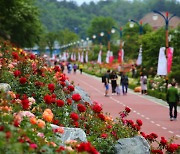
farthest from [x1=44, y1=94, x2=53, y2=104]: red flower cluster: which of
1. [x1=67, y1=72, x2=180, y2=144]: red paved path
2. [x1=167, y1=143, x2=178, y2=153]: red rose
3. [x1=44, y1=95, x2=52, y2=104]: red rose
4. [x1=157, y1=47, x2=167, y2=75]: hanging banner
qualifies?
[x1=157, y1=47, x2=167, y2=75]: hanging banner

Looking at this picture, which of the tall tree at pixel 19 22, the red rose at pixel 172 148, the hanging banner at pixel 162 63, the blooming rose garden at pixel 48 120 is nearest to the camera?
the blooming rose garden at pixel 48 120

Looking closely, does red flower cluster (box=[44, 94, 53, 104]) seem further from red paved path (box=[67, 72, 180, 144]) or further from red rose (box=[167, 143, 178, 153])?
red paved path (box=[67, 72, 180, 144])

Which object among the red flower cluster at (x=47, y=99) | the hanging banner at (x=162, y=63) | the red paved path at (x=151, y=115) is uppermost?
the red flower cluster at (x=47, y=99)

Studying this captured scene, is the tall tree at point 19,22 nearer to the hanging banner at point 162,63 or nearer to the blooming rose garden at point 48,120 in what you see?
the hanging banner at point 162,63

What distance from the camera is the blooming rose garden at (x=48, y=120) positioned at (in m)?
7.41

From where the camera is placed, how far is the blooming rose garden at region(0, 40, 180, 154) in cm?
741

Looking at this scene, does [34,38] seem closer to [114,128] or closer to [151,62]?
[151,62]

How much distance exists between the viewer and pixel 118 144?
10266 mm

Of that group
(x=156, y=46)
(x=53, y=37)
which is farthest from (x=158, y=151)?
(x=53, y=37)

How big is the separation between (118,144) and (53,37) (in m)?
164

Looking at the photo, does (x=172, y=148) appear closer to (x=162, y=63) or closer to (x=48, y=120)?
(x=48, y=120)

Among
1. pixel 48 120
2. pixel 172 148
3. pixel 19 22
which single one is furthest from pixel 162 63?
pixel 48 120

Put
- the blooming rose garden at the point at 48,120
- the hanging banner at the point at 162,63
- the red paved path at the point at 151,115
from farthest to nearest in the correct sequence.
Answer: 1. the hanging banner at the point at 162,63
2. the red paved path at the point at 151,115
3. the blooming rose garden at the point at 48,120

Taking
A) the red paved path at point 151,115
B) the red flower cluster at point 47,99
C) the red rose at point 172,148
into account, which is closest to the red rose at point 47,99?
the red flower cluster at point 47,99
